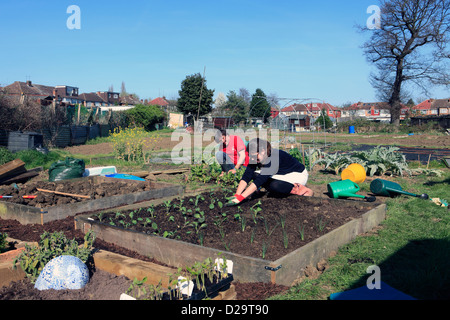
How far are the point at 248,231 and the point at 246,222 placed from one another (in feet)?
0.82

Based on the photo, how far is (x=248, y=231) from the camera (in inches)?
161

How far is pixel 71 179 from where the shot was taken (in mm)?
6836

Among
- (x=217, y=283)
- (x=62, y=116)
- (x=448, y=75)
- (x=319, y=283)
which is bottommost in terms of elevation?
(x=319, y=283)

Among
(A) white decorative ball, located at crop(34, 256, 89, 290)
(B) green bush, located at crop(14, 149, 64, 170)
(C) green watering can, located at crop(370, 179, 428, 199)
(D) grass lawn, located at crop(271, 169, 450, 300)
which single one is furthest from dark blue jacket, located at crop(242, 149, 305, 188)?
(B) green bush, located at crop(14, 149, 64, 170)

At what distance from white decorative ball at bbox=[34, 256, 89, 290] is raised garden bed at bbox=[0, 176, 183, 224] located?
2.42 meters

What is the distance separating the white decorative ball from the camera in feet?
8.96

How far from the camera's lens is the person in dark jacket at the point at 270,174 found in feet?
16.5

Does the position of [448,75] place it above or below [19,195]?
above

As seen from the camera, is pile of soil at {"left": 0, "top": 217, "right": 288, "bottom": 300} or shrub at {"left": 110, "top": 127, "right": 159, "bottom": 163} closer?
pile of soil at {"left": 0, "top": 217, "right": 288, "bottom": 300}

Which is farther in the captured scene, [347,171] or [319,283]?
[347,171]

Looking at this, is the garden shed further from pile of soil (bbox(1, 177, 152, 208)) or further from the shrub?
pile of soil (bbox(1, 177, 152, 208))

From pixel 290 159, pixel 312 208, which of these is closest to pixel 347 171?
pixel 290 159
